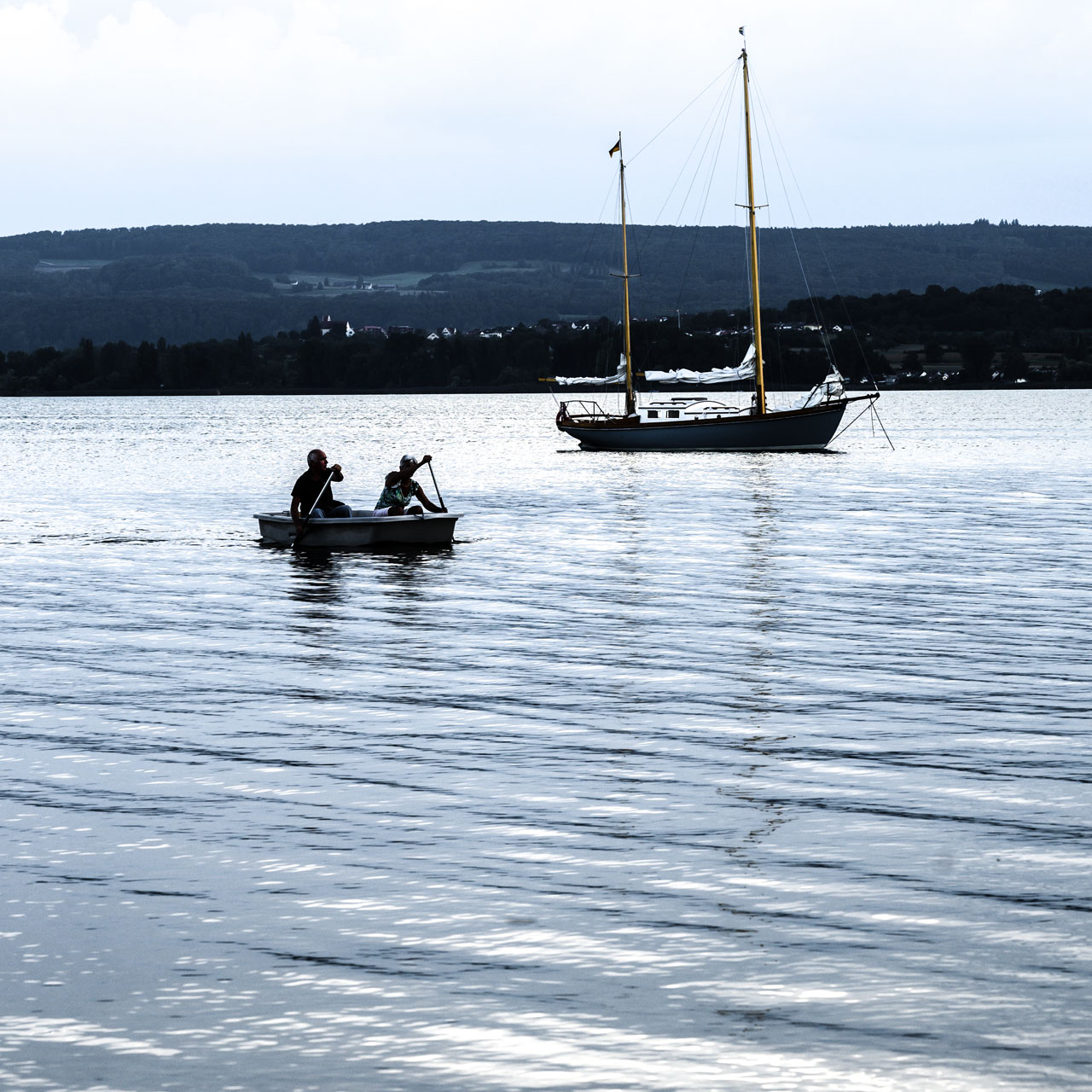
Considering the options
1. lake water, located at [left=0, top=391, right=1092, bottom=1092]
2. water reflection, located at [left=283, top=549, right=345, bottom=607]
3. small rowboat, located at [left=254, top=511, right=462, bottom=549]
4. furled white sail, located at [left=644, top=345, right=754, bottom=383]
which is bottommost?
water reflection, located at [left=283, top=549, right=345, bottom=607]

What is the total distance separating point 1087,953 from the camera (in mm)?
7762

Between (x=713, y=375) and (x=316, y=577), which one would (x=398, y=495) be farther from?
(x=713, y=375)

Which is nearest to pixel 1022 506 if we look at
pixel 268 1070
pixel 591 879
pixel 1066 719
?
pixel 1066 719

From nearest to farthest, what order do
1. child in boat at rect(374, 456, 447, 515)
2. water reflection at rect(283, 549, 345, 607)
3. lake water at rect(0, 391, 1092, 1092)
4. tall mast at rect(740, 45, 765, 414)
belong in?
lake water at rect(0, 391, 1092, 1092)
water reflection at rect(283, 549, 345, 607)
child in boat at rect(374, 456, 447, 515)
tall mast at rect(740, 45, 765, 414)

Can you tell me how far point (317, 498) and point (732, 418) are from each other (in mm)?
48163

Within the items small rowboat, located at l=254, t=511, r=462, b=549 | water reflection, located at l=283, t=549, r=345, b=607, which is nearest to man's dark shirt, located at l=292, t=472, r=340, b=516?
small rowboat, located at l=254, t=511, r=462, b=549

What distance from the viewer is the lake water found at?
22.4 feet

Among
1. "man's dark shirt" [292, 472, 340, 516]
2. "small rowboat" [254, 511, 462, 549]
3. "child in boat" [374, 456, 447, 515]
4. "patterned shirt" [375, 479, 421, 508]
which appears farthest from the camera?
"man's dark shirt" [292, 472, 340, 516]

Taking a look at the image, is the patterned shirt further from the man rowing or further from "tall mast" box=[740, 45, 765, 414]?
"tall mast" box=[740, 45, 765, 414]

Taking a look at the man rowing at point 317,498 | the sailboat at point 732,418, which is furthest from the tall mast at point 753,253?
the man rowing at point 317,498

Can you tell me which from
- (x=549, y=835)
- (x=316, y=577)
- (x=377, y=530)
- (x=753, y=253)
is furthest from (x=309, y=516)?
(x=753, y=253)

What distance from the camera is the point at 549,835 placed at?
10188 mm

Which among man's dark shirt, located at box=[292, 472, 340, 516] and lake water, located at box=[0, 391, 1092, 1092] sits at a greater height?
man's dark shirt, located at box=[292, 472, 340, 516]

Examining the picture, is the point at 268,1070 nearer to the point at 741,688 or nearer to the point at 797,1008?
the point at 797,1008
